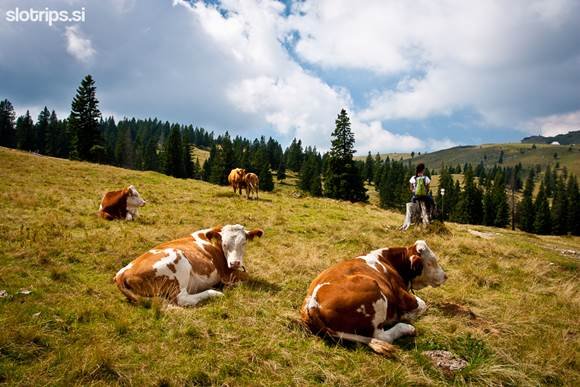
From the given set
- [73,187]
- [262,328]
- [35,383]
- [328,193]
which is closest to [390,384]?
[262,328]

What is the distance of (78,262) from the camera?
24.2 feet

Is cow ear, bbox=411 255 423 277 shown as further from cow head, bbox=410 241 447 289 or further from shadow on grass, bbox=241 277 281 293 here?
shadow on grass, bbox=241 277 281 293

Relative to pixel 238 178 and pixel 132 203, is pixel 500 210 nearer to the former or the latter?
pixel 238 178

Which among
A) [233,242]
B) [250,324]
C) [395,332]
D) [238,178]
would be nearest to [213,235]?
[233,242]

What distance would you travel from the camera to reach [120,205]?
41.7 feet

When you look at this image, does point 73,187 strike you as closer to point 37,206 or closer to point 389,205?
point 37,206

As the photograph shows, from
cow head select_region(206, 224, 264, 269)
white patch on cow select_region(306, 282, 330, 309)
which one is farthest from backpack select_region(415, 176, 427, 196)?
white patch on cow select_region(306, 282, 330, 309)

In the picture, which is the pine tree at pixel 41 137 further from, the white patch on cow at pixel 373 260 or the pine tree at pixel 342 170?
the white patch on cow at pixel 373 260

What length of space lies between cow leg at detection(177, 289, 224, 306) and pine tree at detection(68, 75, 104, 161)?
4952 cm

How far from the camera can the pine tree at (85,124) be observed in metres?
47.7

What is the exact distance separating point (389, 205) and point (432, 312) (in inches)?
3814

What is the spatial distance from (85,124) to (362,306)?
2104 inches

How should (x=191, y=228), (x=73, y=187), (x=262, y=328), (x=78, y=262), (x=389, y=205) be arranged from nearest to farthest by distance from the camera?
(x=262, y=328) < (x=78, y=262) < (x=191, y=228) < (x=73, y=187) < (x=389, y=205)

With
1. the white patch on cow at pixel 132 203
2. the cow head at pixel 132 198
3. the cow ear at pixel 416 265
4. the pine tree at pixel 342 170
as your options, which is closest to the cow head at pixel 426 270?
the cow ear at pixel 416 265
